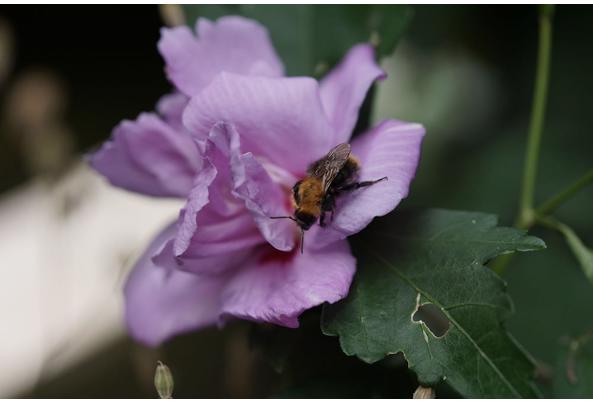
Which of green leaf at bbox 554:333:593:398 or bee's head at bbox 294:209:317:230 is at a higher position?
bee's head at bbox 294:209:317:230

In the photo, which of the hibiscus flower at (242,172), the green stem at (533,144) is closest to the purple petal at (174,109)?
the hibiscus flower at (242,172)

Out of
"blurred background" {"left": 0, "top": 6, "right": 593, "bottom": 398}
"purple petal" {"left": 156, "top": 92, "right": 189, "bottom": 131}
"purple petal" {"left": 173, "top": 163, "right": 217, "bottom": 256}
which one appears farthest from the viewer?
"blurred background" {"left": 0, "top": 6, "right": 593, "bottom": 398}

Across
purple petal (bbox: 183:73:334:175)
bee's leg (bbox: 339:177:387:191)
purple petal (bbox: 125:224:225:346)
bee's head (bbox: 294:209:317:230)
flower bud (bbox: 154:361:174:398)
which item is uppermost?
purple petal (bbox: 183:73:334:175)

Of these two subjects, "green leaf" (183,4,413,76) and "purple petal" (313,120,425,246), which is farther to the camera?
"green leaf" (183,4,413,76)

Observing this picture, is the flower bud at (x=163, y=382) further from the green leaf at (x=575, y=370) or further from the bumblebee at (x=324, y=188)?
the green leaf at (x=575, y=370)

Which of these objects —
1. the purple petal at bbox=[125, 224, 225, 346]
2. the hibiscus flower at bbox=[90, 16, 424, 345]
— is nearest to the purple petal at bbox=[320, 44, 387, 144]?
the hibiscus flower at bbox=[90, 16, 424, 345]

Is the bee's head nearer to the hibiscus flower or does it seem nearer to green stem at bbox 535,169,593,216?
the hibiscus flower
